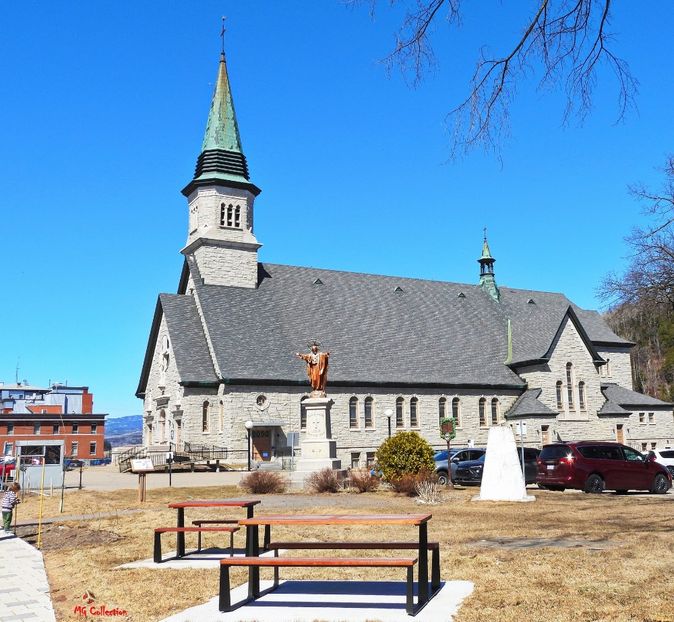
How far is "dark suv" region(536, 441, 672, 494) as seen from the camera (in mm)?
23434

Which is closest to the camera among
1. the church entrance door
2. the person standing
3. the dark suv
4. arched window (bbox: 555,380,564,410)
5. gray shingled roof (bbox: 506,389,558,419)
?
the person standing

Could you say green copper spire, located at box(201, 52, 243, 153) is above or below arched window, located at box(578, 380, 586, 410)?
above

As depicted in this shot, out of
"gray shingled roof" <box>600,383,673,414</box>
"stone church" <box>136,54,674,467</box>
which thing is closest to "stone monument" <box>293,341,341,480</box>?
"stone church" <box>136,54,674,467</box>

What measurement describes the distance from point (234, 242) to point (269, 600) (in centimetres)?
4165

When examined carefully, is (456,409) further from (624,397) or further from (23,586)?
(23,586)

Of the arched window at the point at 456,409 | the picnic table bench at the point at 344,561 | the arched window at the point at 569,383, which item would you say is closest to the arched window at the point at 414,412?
the arched window at the point at 456,409

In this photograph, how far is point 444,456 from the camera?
101ft

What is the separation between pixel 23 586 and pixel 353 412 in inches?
1453

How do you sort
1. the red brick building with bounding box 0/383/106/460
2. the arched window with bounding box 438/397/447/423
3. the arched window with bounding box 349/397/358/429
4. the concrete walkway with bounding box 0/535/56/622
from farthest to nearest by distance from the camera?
the red brick building with bounding box 0/383/106/460 → the arched window with bounding box 438/397/447/423 → the arched window with bounding box 349/397/358/429 → the concrete walkway with bounding box 0/535/56/622

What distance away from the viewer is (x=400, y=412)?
1887 inches

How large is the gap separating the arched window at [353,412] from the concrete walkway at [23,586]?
3284 centimetres

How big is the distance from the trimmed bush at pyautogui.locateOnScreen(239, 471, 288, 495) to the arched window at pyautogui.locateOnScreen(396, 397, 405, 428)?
23.1 meters

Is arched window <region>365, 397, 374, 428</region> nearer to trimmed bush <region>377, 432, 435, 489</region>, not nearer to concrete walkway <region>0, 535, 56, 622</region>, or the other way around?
trimmed bush <region>377, 432, 435, 489</region>

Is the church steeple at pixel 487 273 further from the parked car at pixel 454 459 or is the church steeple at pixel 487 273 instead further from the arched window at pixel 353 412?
the parked car at pixel 454 459
